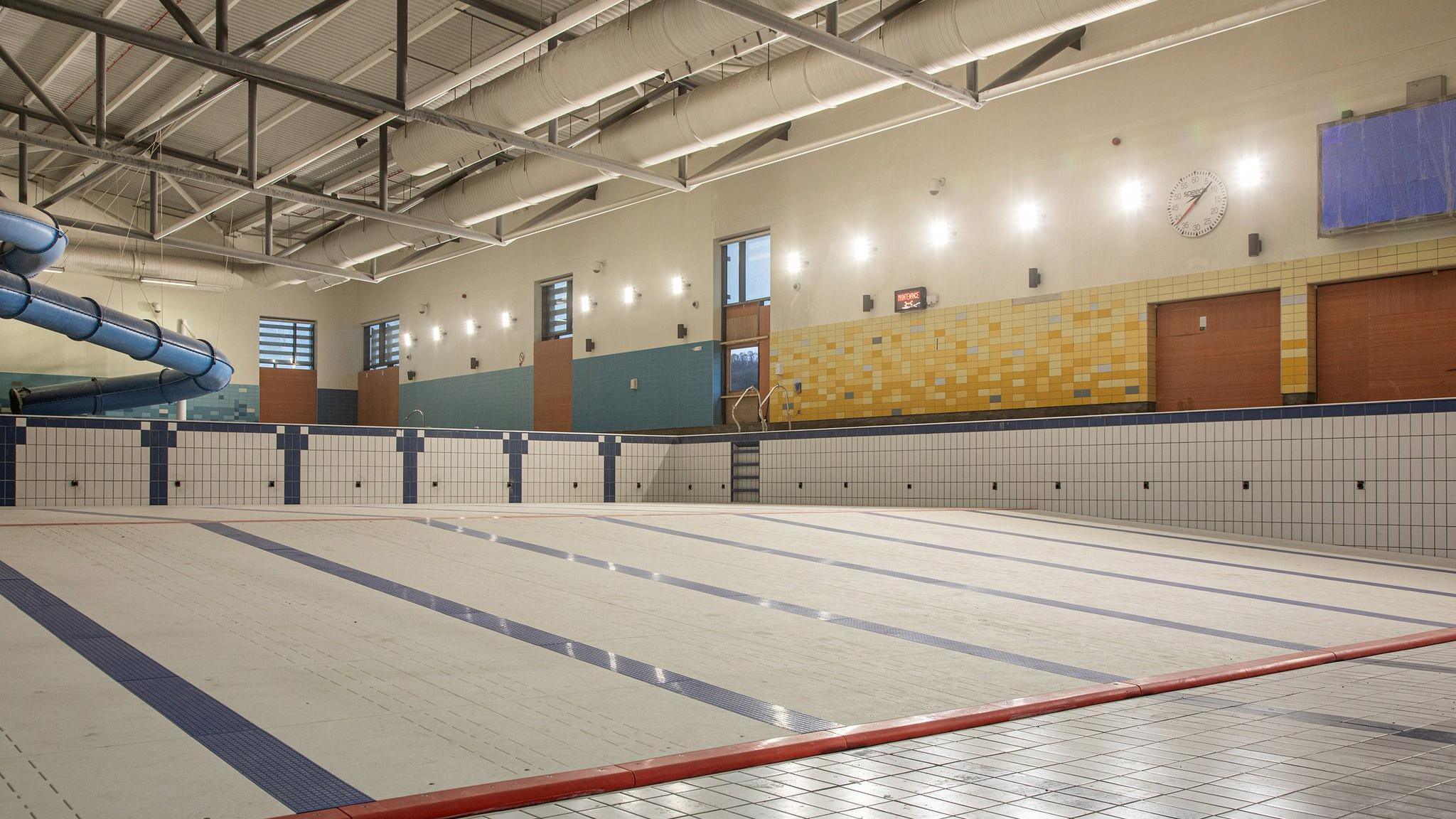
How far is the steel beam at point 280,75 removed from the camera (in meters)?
7.90

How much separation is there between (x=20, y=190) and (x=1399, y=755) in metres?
14.3

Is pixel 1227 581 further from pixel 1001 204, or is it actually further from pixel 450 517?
pixel 1001 204

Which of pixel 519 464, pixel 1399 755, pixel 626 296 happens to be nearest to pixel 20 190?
pixel 519 464

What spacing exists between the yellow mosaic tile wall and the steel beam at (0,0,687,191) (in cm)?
404

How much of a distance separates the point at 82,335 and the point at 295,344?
10251mm

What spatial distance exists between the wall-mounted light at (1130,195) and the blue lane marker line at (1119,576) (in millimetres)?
5503

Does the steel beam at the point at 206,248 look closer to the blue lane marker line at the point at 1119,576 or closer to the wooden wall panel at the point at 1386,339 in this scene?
the blue lane marker line at the point at 1119,576

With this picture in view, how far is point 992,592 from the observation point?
5.26 meters

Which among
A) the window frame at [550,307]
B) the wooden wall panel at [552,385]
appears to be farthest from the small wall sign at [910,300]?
the window frame at [550,307]

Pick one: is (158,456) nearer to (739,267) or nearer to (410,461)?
(410,461)

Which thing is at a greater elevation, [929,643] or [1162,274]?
[1162,274]

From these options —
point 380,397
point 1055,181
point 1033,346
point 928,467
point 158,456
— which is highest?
point 1055,181

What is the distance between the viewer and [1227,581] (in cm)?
599

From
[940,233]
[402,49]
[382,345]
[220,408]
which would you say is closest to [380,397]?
[382,345]
